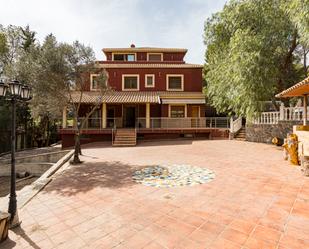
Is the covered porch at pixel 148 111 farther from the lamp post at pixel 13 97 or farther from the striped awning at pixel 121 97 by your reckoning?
the lamp post at pixel 13 97

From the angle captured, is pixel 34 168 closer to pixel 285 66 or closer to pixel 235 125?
pixel 235 125

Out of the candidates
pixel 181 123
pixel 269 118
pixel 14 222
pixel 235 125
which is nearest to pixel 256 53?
pixel 269 118

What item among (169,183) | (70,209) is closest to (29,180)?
(70,209)

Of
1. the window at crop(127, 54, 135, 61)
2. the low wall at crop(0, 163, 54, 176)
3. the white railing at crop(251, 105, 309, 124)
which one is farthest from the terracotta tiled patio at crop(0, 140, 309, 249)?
the window at crop(127, 54, 135, 61)

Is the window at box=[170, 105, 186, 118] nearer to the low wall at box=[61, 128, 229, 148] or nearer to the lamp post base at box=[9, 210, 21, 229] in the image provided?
the low wall at box=[61, 128, 229, 148]

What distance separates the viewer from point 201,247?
304cm

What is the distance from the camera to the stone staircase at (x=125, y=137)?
14931mm

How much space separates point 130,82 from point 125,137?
7569 millimetres

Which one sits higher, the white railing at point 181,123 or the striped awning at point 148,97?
the striped awning at point 148,97

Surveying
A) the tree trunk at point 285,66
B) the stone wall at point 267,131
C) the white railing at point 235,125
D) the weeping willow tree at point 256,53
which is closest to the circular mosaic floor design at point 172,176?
the weeping willow tree at point 256,53

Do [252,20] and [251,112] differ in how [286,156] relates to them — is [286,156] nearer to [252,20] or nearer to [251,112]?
[251,112]

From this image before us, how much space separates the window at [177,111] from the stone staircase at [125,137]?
5414 millimetres

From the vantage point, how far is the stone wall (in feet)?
41.9

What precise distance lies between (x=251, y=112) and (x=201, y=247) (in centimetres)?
1175
